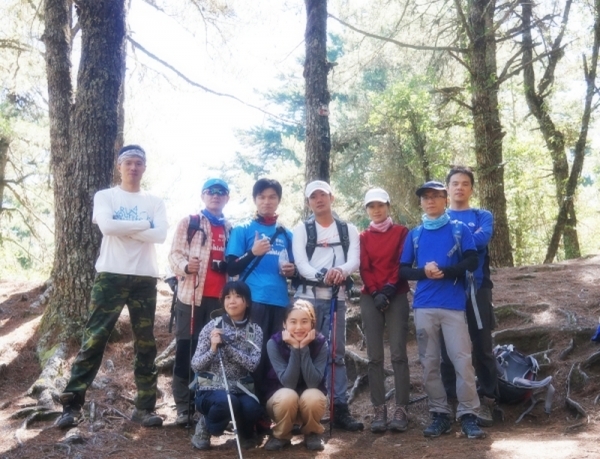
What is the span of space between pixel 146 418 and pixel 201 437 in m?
0.80

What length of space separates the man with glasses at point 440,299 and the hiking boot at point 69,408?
9.56 feet

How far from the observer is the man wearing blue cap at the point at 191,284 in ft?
16.7

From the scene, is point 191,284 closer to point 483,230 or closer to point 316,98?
point 483,230

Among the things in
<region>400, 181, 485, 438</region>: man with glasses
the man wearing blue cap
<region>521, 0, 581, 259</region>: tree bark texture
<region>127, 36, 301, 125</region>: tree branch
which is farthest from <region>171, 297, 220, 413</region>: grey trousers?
<region>521, 0, 581, 259</region>: tree bark texture

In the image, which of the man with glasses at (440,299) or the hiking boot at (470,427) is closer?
the hiking boot at (470,427)

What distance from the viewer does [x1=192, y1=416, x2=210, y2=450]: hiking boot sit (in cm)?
440

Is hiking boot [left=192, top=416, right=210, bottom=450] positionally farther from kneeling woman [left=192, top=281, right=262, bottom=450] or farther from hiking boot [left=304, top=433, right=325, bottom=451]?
hiking boot [left=304, top=433, right=325, bottom=451]

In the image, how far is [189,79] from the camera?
31.0ft

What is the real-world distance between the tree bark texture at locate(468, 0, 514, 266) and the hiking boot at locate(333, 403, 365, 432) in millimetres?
7443

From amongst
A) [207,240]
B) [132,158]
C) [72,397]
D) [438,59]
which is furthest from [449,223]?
[438,59]

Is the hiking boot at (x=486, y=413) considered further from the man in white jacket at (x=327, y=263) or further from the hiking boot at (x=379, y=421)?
the man in white jacket at (x=327, y=263)

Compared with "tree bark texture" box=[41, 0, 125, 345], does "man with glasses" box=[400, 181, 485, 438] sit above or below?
below

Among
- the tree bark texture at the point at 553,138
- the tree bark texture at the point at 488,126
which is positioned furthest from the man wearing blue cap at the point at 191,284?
the tree bark texture at the point at 553,138

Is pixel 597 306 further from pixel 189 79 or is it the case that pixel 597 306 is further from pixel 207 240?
pixel 189 79
